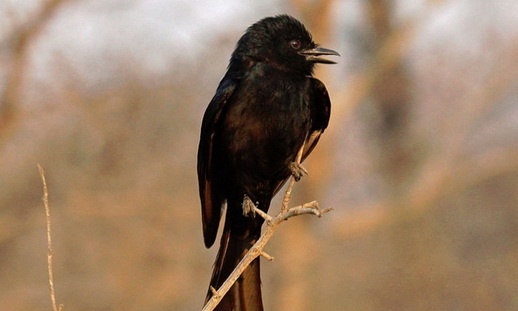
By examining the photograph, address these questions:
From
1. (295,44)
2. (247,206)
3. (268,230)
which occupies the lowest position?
(268,230)

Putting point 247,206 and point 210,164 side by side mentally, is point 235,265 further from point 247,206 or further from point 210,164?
A: point 210,164

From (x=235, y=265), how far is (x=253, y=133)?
843mm

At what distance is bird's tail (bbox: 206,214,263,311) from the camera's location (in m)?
5.91

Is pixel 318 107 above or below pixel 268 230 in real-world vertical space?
above

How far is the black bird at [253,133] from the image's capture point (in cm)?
586

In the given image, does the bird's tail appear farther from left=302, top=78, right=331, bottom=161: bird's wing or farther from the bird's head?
the bird's head

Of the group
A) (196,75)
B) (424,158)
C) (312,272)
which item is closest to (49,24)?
(196,75)

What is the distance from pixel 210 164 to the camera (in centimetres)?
611

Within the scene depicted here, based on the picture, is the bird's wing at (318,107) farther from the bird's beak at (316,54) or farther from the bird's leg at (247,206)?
the bird's leg at (247,206)

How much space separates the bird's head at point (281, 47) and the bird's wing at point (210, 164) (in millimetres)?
270

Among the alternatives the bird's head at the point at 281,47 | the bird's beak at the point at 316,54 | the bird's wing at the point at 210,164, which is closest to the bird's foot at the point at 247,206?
the bird's wing at the point at 210,164

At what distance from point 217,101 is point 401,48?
42.7 feet

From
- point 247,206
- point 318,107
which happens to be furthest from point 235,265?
point 318,107

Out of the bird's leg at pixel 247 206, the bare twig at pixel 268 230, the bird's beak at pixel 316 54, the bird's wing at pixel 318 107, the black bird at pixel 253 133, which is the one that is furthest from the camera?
the bird's beak at pixel 316 54
